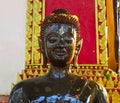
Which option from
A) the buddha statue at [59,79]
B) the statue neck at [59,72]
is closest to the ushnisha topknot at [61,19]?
the buddha statue at [59,79]

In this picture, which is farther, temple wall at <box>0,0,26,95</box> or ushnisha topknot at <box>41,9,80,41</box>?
temple wall at <box>0,0,26,95</box>

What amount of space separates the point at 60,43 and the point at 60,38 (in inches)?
0.9

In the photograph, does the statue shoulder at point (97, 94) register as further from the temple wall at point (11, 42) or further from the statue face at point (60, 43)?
the temple wall at point (11, 42)

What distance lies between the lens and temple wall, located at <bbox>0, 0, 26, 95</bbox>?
315 centimetres

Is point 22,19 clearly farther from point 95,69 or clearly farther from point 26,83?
point 26,83

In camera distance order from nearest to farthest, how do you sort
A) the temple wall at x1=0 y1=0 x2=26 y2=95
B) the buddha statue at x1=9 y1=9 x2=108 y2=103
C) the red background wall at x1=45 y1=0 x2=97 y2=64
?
the buddha statue at x1=9 y1=9 x2=108 y2=103, the red background wall at x1=45 y1=0 x2=97 y2=64, the temple wall at x1=0 y1=0 x2=26 y2=95

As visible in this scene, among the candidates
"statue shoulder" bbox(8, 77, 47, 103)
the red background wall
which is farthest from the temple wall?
"statue shoulder" bbox(8, 77, 47, 103)

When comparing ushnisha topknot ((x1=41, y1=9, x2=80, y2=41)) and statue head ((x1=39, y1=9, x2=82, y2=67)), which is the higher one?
ushnisha topknot ((x1=41, y1=9, x2=80, y2=41))

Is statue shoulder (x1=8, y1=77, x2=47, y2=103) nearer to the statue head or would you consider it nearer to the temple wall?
the statue head

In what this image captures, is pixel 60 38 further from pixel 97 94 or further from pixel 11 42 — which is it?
pixel 11 42

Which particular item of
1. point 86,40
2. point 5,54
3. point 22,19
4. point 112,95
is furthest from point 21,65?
point 112,95

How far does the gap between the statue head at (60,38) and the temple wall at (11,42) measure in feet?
5.55

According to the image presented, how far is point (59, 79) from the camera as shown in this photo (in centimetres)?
147

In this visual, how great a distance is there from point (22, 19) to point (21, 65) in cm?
41
